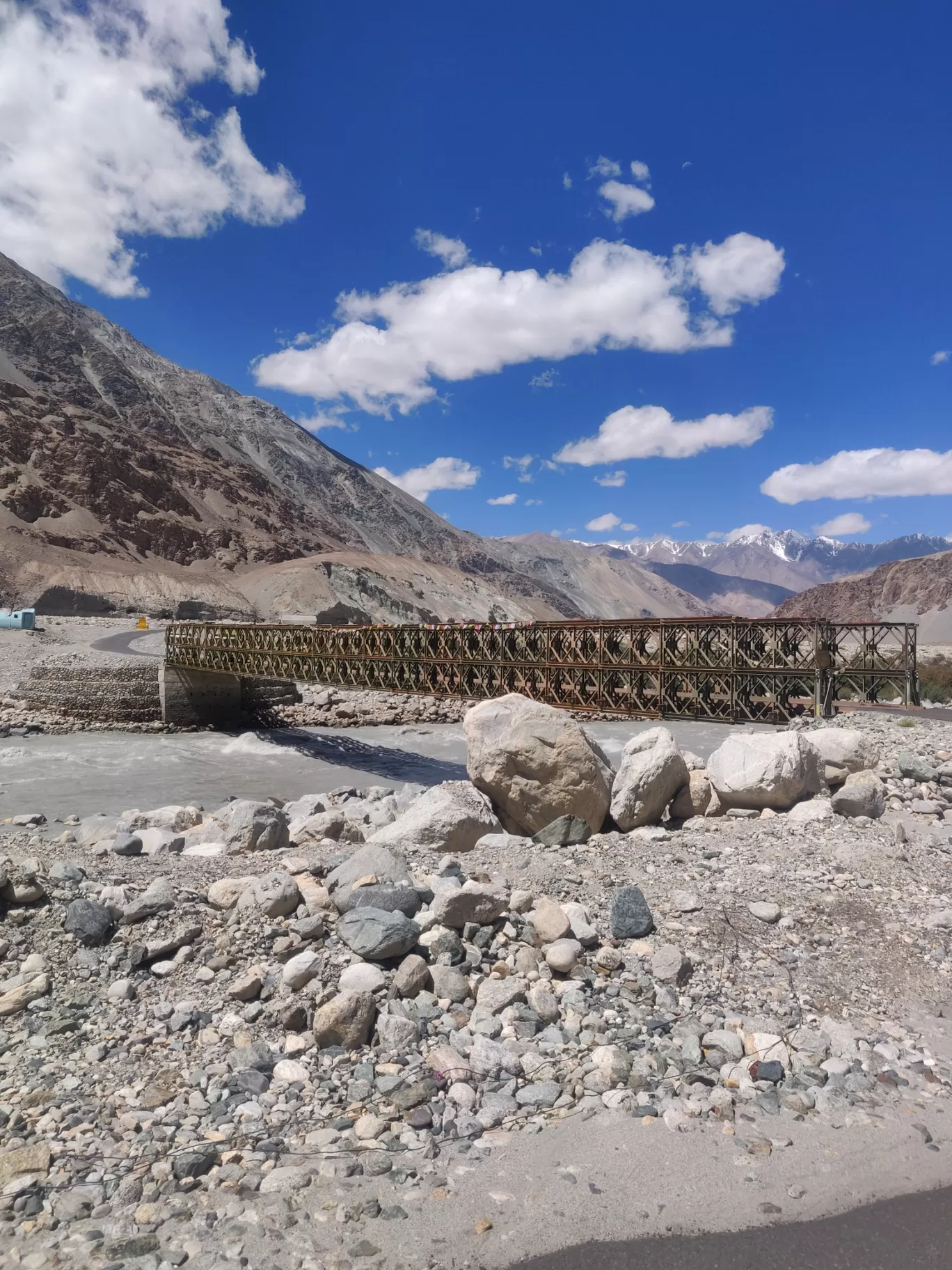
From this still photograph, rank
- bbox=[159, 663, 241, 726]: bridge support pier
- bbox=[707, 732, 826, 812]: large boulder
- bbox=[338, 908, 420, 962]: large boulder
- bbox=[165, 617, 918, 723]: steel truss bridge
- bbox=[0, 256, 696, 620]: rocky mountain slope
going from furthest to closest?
bbox=[0, 256, 696, 620]: rocky mountain slope
bbox=[159, 663, 241, 726]: bridge support pier
bbox=[165, 617, 918, 723]: steel truss bridge
bbox=[707, 732, 826, 812]: large boulder
bbox=[338, 908, 420, 962]: large boulder

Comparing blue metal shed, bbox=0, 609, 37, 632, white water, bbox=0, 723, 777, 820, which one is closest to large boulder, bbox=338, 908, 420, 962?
white water, bbox=0, 723, 777, 820

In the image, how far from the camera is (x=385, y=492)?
170875 millimetres

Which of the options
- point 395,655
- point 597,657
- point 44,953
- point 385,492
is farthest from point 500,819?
point 385,492

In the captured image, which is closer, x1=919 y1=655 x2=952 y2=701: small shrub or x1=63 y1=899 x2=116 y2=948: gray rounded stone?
x1=63 y1=899 x2=116 y2=948: gray rounded stone

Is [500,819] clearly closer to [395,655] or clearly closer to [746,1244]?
[746,1244]

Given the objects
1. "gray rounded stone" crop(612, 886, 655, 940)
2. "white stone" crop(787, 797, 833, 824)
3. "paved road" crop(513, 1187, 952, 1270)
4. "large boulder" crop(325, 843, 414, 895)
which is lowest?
"paved road" crop(513, 1187, 952, 1270)

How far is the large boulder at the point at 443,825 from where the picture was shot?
8.05m

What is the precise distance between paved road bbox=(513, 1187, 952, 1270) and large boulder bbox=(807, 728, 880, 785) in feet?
21.0

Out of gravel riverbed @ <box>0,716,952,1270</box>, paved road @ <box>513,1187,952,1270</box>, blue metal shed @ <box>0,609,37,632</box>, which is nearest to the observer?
paved road @ <box>513,1187,952,1270</box>

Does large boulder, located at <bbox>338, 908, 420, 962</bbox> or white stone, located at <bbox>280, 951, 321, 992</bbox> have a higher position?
large boulder, located at <bbox>338, 908, 420, 962</bbox>

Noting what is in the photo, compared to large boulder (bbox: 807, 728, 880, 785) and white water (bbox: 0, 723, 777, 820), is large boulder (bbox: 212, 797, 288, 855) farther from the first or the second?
white water (bbox: 0, 723, 777, 820)

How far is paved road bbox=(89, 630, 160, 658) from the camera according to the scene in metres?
35.9

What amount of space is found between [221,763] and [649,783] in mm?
18741

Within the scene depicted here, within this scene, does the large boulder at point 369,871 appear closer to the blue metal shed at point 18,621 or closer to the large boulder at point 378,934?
the large boulder at point 378,934
